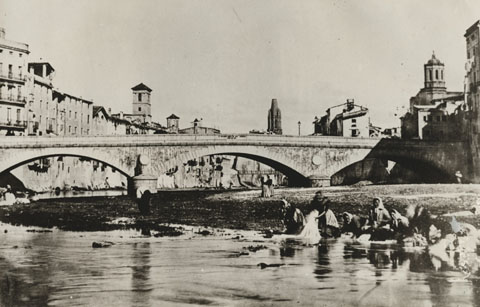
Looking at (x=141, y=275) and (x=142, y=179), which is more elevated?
(x=142, y=179)

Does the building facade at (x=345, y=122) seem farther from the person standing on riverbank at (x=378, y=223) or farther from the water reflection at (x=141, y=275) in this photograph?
the water reflection at (x=141, y=275)

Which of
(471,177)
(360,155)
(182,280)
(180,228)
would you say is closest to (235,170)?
(360,155)

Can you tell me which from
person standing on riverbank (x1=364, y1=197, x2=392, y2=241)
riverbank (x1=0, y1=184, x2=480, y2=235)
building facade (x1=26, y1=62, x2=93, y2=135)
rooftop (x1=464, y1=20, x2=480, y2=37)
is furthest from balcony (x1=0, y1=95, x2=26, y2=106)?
person standing on riverbank (x1=364, y1=197, x2=392, y2=241)

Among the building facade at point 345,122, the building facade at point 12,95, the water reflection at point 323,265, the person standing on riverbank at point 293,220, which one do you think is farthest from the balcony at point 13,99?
the water reflection at point 323,265

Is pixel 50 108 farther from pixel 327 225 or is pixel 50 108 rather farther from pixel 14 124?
pixel 327 225

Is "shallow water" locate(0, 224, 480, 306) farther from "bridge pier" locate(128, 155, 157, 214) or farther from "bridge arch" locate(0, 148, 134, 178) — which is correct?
"bridge arch" locate(0, 148, 134, 178)

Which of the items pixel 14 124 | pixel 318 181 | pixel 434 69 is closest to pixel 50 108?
pixel 14 124
